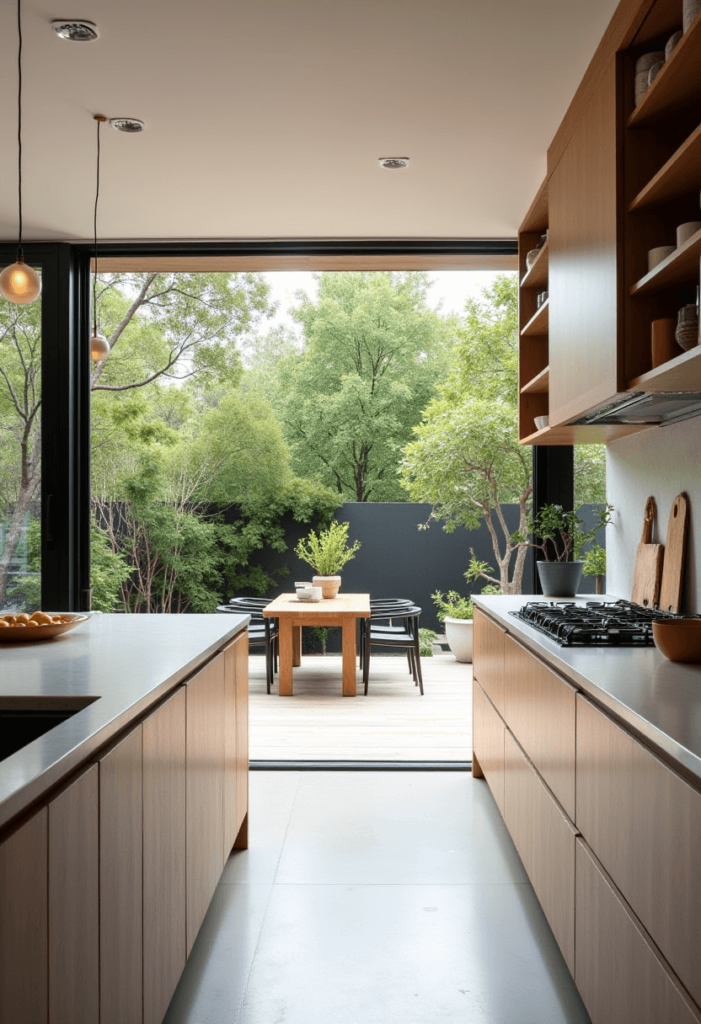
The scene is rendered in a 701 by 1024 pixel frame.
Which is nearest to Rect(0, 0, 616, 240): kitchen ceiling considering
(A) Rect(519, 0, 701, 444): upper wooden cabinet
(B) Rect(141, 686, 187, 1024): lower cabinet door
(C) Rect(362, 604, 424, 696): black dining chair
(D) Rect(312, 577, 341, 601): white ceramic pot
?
(A) Rect(519, 0, 701, 444): upper wooden cabinet

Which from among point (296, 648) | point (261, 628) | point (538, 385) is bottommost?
point (296, 648)

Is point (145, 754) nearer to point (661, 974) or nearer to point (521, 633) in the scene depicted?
point (661, 974)

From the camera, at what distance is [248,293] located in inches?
464

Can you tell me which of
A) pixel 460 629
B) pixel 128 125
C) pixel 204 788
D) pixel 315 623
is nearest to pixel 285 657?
pixel 315 623

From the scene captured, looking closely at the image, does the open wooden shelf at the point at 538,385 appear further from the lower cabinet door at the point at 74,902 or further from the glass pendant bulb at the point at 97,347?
the lower cabinet door at the point at 74,902

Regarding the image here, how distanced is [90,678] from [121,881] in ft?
1.53

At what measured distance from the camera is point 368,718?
5.79 m

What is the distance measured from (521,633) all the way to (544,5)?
1831mm

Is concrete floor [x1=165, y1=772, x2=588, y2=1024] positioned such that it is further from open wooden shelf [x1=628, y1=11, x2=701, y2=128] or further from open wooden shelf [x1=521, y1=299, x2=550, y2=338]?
open wooden shelf [x1=628, y1=11, x2=701, y2=128]

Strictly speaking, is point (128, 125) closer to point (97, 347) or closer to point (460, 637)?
point (97, 347)

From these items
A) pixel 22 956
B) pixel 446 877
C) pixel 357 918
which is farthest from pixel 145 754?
pixel 446 877

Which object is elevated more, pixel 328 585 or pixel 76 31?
pixel 76 31

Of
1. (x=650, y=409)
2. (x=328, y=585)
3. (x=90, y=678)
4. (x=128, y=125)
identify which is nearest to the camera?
(x=90, y=678)

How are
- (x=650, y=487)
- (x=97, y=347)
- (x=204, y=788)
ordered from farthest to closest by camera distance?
(x=97, y=347) → (x=650, y=487) → (x=204, y=788)
